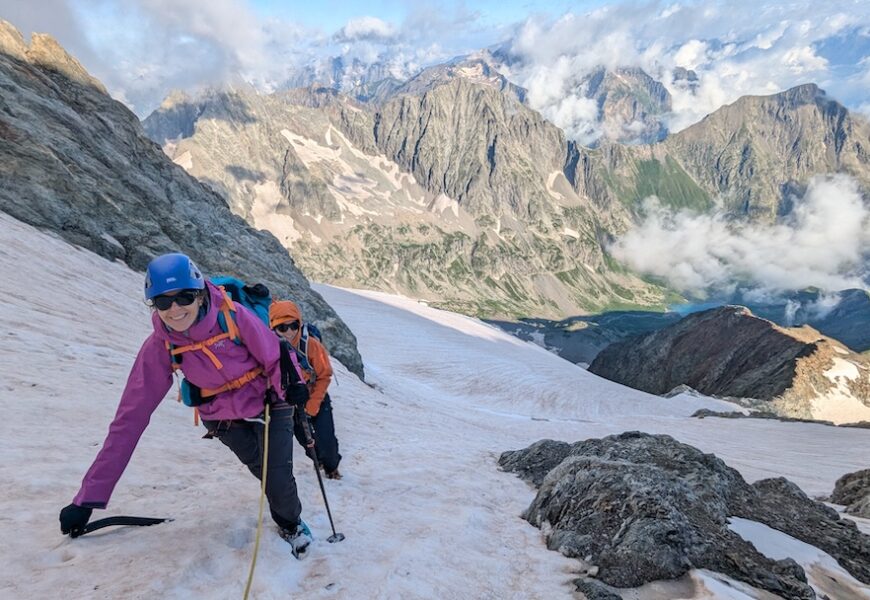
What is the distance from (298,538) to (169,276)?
3160 millimetres

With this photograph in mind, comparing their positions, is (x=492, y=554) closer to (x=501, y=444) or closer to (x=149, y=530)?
(x=149, y=530)

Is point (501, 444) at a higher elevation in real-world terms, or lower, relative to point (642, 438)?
lower

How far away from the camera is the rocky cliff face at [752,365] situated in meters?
61.1

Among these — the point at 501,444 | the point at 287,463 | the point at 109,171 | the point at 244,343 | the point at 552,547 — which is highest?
the point at 109,171

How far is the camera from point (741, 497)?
916 centimetres

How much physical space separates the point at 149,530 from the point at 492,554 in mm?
4075

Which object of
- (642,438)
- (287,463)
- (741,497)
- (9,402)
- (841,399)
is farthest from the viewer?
(841,399)

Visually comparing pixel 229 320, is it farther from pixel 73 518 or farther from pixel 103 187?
pixel 103 187

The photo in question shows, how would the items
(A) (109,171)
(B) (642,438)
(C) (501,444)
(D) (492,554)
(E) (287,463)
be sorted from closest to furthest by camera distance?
(E) (287,463), (D) (492,554), (B) (642,438), (C) (501,444), (A) (109,171)

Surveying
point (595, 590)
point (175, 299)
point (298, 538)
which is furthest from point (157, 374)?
point (595, 590)

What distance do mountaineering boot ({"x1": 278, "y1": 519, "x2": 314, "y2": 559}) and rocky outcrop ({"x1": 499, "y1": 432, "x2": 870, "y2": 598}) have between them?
3.33 m

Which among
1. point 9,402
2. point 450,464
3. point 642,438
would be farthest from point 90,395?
point 642,438

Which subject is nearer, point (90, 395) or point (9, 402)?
point (9, 402)

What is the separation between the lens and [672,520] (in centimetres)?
652
